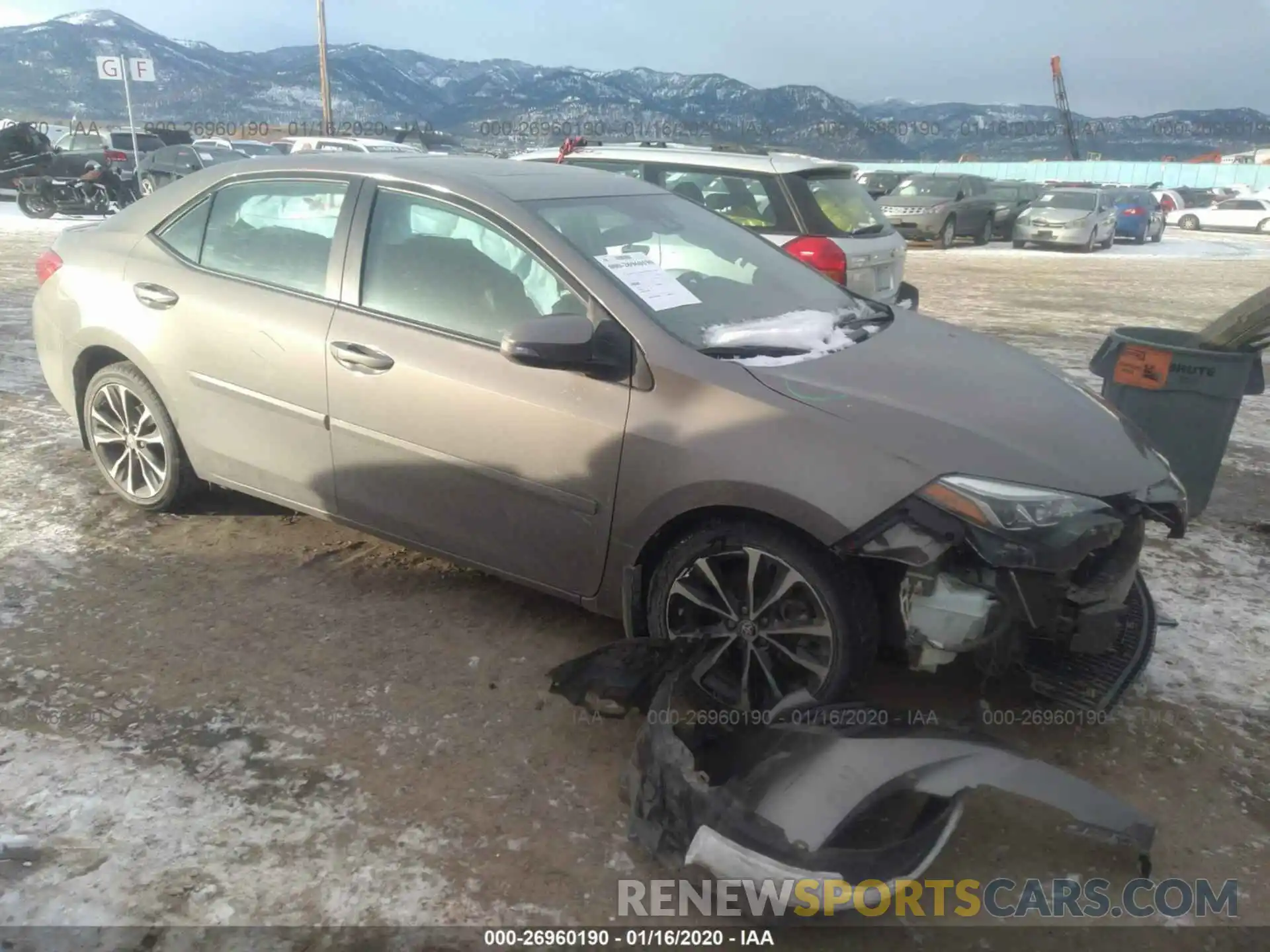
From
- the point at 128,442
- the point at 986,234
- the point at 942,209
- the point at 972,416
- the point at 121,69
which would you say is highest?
the point at 121,69

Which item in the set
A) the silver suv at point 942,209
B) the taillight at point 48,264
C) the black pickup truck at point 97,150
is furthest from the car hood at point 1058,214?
the taillight at point 48,264

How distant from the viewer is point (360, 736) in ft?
9.39

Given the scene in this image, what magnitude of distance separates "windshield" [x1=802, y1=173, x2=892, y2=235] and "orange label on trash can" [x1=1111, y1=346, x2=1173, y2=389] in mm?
2397

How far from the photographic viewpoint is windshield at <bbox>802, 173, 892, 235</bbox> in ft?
22.1

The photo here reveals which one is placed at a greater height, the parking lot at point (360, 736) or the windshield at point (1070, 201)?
the windshield at point (1070, 201)

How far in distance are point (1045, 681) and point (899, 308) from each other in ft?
5.83

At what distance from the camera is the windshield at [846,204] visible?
6734 mm

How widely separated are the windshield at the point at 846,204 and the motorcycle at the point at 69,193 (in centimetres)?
1525

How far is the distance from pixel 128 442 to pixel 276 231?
4.17 feet

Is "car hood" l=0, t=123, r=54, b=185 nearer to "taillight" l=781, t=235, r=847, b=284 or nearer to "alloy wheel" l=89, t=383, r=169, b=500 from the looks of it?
"alloy wheel" l=89, t=383, r=169, b=500

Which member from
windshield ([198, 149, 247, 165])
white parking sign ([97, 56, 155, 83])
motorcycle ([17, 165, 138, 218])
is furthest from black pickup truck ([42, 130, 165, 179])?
white parking sign ([97, 56, 155, 83])

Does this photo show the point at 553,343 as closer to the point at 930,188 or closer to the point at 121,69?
the point at 121,69

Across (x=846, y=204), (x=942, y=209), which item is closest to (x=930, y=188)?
(x=942, y=209)

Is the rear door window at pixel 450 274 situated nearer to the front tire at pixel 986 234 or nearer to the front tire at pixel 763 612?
the front tire at pixel 763 612
